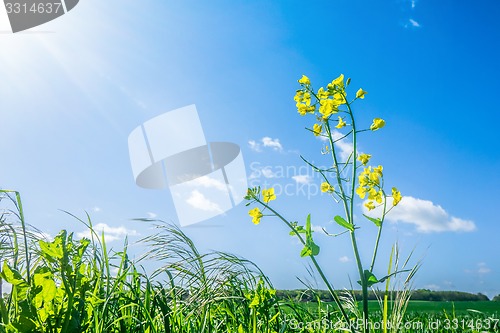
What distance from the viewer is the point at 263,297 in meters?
2.07

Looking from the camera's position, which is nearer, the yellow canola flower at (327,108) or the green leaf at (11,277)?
the green leaf at (11,277)

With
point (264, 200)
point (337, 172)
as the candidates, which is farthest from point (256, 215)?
point (337, 172)

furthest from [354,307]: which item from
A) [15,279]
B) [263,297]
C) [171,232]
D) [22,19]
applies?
[22,19]

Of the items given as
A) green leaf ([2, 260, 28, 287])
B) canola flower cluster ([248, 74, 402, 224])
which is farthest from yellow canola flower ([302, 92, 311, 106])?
green leaf ([2, 260, 28, 287])

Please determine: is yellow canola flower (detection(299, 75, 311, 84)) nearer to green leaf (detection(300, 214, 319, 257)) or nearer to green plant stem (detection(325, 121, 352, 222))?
green plant stem (detection(325, 121, 352, 222))

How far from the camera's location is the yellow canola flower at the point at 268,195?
2.57 meters

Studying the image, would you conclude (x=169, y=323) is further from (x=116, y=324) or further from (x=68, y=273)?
(x=68, y=273)

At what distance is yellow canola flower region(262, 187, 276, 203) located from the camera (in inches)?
101

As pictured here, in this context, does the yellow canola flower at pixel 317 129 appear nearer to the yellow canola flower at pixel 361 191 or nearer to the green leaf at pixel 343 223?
the yellow canola flower at pixel 361 191

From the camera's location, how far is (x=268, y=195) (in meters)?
2.58

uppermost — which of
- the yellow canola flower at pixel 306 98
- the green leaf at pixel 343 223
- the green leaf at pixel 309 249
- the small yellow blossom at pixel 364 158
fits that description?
the yellow canola flower at pixel 306 98

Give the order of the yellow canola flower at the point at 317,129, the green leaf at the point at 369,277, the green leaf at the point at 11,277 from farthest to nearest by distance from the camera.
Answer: the yellow canola flower at the point at 317,129, the green leaf at the point at 369,277, the green leaf at the point at 11,277

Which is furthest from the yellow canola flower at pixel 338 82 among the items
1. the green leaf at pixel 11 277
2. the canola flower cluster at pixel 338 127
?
the green leaf at pixel 11 277

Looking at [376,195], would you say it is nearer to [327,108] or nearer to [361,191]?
[361,191]
